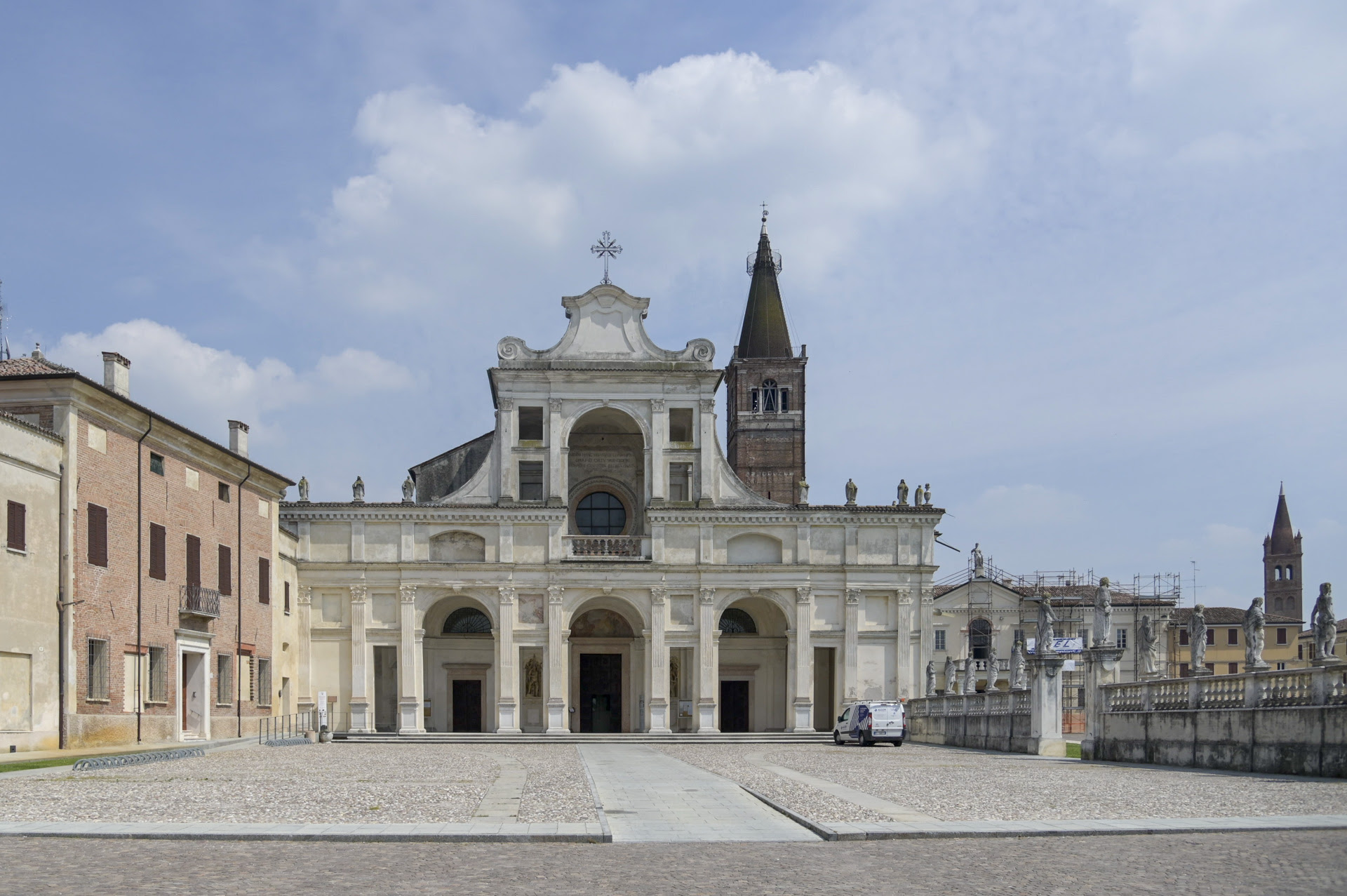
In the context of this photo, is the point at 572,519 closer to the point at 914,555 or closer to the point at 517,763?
the point at 914,555

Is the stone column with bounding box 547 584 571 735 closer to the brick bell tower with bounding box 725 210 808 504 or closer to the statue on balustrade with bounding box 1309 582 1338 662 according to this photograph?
the brick bell tower with bounding box 725 210 808 504

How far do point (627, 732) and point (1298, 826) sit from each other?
129ft

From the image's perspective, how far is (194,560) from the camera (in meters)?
36.1

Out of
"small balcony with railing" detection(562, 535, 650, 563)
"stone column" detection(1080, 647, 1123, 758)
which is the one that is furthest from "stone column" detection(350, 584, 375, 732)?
"stone column" detection(1080, 647, 1123, 758)

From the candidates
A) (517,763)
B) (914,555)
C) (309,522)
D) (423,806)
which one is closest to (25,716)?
(517,763)

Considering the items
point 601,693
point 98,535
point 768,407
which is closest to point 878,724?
point 601,693

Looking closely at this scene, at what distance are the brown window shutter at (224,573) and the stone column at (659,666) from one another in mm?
15860

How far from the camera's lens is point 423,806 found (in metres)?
15.2

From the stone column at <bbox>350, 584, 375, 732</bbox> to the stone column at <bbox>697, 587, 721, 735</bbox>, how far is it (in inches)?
470

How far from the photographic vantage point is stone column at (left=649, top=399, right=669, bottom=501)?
49219mm

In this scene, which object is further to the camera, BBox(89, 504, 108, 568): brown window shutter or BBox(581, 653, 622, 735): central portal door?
BBox(581, 653, 622, 735): central portal door

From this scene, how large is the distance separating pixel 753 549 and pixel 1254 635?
2707 centimetres

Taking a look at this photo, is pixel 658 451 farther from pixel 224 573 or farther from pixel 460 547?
pixel 224 573

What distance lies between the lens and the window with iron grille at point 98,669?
98.8 ft
